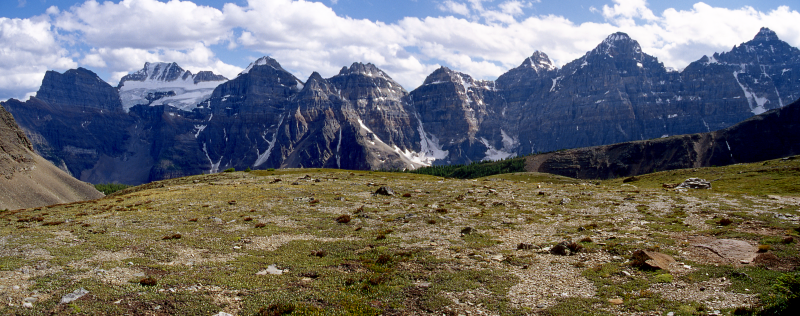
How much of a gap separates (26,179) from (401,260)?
182m

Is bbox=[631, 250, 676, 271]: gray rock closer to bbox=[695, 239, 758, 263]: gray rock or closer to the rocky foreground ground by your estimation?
the rocky foreground ground

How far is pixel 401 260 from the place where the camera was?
25.2m

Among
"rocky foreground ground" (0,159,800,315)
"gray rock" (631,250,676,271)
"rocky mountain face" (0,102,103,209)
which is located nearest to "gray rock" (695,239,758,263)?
"rocky foreground ground" (0,159,800,315)

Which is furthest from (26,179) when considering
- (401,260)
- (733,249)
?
(733,249)

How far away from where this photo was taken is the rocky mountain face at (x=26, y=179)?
137 m

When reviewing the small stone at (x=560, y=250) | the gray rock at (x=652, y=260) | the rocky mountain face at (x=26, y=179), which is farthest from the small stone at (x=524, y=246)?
the rocky mountain face at (x=26, y=179)

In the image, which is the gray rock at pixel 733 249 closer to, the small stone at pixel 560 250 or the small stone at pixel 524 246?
the small stone at pixel 560 250

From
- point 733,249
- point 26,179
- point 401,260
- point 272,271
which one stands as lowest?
point 733,249

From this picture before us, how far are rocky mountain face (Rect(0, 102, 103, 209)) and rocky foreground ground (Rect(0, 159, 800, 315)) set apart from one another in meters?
126

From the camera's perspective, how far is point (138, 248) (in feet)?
88.7

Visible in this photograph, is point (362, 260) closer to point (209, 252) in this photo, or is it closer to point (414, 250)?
point (414, 250)

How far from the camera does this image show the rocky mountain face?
448ft

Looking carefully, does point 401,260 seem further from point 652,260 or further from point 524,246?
point 652,260

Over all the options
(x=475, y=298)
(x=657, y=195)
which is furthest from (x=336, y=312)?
(x=657, y=195)
